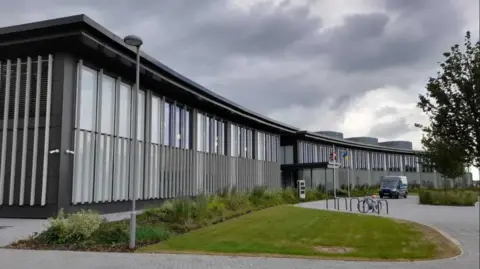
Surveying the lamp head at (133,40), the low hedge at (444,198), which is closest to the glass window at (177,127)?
the lamp head at (133,40)

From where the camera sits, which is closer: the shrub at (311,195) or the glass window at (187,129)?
the glass window at (187,129)

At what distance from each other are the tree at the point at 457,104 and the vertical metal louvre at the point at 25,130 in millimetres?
15660

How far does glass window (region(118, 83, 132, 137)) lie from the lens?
2369 centimetres

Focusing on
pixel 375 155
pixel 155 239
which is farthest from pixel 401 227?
pixel 375 155

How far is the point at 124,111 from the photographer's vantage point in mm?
24109

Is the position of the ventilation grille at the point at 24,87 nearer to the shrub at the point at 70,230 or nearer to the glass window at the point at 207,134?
the shrub at the point at 70,230

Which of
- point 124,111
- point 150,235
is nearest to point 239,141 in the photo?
point 124,111

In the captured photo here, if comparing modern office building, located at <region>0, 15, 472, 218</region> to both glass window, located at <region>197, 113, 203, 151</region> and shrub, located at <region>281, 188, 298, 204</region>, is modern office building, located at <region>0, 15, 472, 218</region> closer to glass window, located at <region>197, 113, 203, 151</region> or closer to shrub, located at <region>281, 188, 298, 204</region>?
glass window, located at <region>197, 113, 203, 151</region>

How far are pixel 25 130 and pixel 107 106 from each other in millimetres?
4106

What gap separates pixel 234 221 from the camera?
19.1m

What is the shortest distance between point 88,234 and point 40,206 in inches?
297

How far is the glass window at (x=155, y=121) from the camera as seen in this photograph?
27078mm

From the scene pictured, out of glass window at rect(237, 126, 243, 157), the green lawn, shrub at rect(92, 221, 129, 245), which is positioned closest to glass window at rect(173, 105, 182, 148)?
glass window at rect(237, 126, 243, 157)

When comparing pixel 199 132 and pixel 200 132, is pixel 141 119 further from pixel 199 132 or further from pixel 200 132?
pixel 200 132
